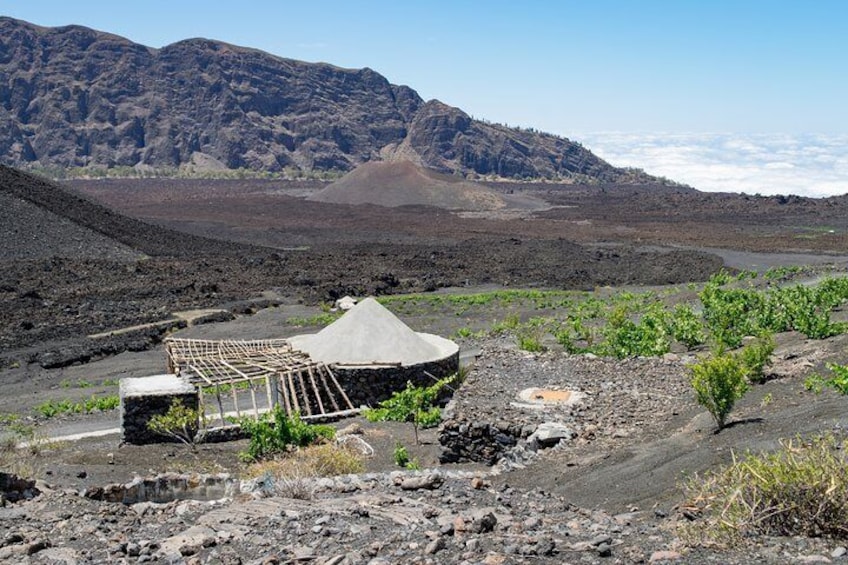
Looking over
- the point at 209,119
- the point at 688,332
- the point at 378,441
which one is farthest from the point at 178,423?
the point at 209,119

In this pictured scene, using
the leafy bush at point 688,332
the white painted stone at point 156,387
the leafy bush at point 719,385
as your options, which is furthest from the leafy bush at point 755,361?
the white painted stone at point 156,387

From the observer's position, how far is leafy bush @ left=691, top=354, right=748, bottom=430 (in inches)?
528

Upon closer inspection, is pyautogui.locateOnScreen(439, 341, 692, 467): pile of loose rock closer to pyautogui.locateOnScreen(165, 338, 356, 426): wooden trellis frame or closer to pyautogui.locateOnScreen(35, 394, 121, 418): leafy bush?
pyautogui.locateOnScreen(165, 338, 356, 426): wooden trellis frame

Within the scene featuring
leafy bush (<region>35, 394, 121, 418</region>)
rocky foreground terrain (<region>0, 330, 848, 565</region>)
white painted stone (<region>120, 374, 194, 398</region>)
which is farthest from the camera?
leafy bush (<region>35, 394, 121, 418</region>)

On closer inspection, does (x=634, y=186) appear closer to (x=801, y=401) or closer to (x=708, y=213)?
(x=708, y=213)

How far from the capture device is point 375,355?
842 inches

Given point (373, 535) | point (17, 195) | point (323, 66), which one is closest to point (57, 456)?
point (373, 535)

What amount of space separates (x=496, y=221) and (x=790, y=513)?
81.0m

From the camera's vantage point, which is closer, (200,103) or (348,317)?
(348,317)

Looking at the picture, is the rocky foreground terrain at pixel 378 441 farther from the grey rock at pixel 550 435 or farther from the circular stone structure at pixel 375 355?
the circular stone structure at pixel 375 355

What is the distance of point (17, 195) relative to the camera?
5522 cm

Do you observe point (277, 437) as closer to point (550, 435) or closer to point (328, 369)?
point (328, 369)

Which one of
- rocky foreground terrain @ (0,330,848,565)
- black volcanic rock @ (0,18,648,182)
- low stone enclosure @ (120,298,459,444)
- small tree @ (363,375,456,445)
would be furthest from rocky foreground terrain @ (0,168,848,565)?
black volcanic rock @ (0,18,648,182)

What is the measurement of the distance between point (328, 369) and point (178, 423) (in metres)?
4.52
